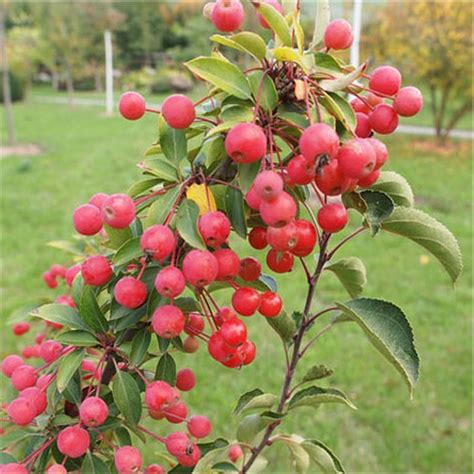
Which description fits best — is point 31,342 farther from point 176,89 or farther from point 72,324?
point 176,89

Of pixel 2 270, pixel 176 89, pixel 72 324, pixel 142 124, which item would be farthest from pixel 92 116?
pixel 72 324

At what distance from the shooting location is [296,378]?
3.42 m

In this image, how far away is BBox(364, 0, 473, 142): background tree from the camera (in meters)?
10.3

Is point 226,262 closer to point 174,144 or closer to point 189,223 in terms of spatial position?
point 189,223

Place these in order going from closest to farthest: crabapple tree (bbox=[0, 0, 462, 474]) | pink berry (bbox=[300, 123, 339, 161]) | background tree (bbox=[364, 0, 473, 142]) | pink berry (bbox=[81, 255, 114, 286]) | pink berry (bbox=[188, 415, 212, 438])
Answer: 1. pink berry (bbox=[300, 123, 339, 161])
2. crabapple tree (bbox=[0, 0, 462, 474])
3. pink berry (bbox=[81, 255, 114, 286])
4. pink berry (bbox=[188, 415, 212, 438])
5. background tree (bbox=[364, 0, 473, 142])

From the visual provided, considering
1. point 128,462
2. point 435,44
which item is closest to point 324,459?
point 128,462

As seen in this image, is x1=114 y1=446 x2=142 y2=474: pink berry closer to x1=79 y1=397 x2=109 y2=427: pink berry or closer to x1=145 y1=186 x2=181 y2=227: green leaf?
x1=79 y1=397 x2=109 y2=427: pink berry

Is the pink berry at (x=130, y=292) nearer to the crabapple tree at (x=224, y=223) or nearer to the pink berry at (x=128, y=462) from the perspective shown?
the crabapple tree at (x=224, y=223)

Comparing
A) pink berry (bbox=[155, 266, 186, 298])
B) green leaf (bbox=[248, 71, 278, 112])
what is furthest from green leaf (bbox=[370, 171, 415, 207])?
pink berry (bbox=[155, 266, 186, 298])

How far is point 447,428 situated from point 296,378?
82 centimetres

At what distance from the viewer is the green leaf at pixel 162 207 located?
88cm

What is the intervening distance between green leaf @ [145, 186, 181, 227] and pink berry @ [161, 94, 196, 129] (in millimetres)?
100

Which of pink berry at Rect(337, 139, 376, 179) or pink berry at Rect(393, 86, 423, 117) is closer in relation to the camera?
pink berry at Rect(337, 139, 376, 179)

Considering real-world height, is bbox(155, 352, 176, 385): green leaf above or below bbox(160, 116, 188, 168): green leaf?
below
